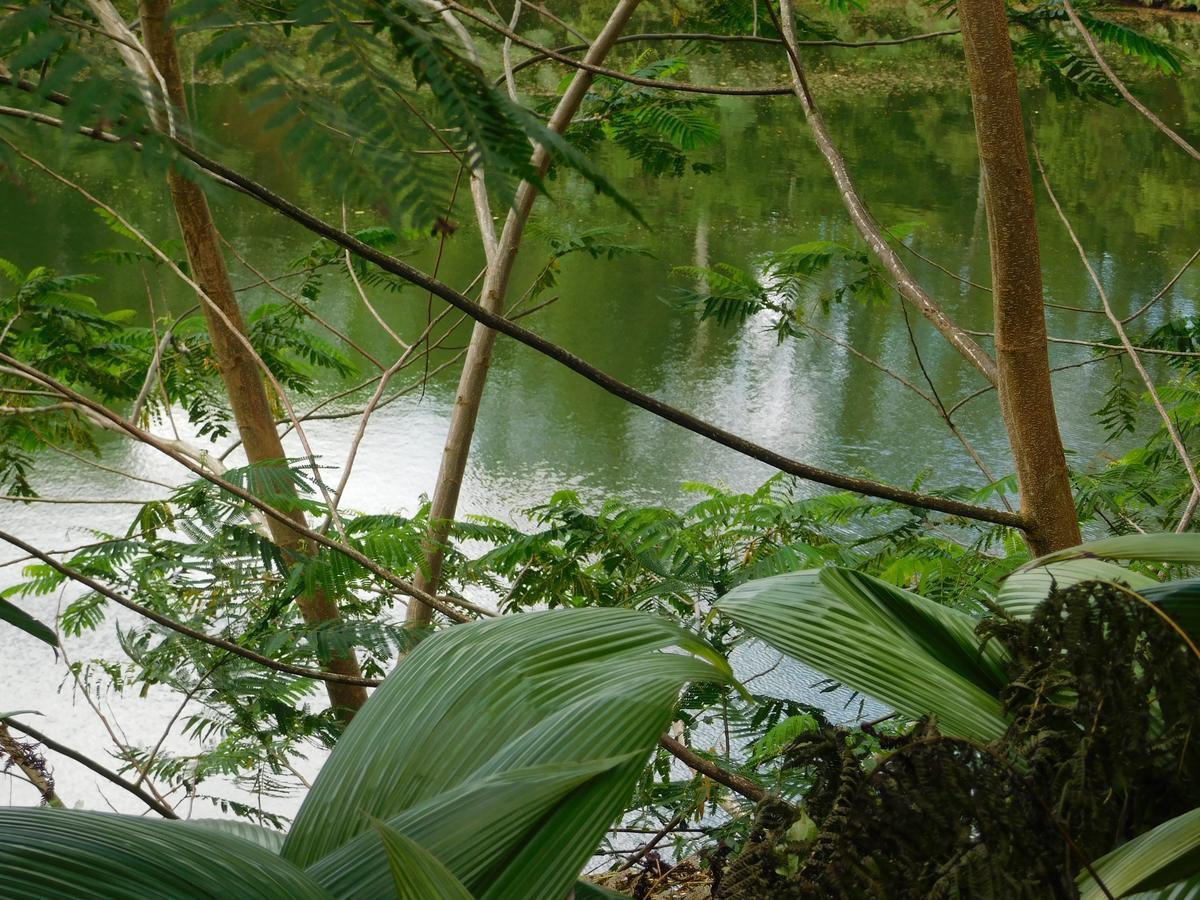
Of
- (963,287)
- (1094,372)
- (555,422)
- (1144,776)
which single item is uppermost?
(963,287)

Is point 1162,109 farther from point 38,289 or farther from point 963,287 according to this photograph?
point 38,289

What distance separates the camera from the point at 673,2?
1.54 metres

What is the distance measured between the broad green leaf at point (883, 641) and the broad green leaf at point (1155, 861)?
0.23ft

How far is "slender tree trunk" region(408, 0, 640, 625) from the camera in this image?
1.39 metres

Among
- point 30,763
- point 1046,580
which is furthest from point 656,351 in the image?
point 1046,580

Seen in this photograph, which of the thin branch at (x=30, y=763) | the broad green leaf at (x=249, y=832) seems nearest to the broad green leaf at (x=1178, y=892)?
the broad green leaf at (x=249, y=832)

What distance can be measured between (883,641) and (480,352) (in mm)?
1113

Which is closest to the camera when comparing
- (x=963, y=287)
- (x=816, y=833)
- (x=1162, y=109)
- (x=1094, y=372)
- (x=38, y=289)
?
(x=816, y=833)

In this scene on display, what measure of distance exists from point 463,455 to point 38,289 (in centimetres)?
63

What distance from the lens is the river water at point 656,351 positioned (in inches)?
90.2

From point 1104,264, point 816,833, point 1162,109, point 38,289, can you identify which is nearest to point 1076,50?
point 816,833

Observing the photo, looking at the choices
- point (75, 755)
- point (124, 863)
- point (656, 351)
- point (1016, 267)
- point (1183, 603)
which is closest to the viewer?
point (124, 863)

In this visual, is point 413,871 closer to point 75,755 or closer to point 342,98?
point 342,98

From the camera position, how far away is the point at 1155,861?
335 millimetres
